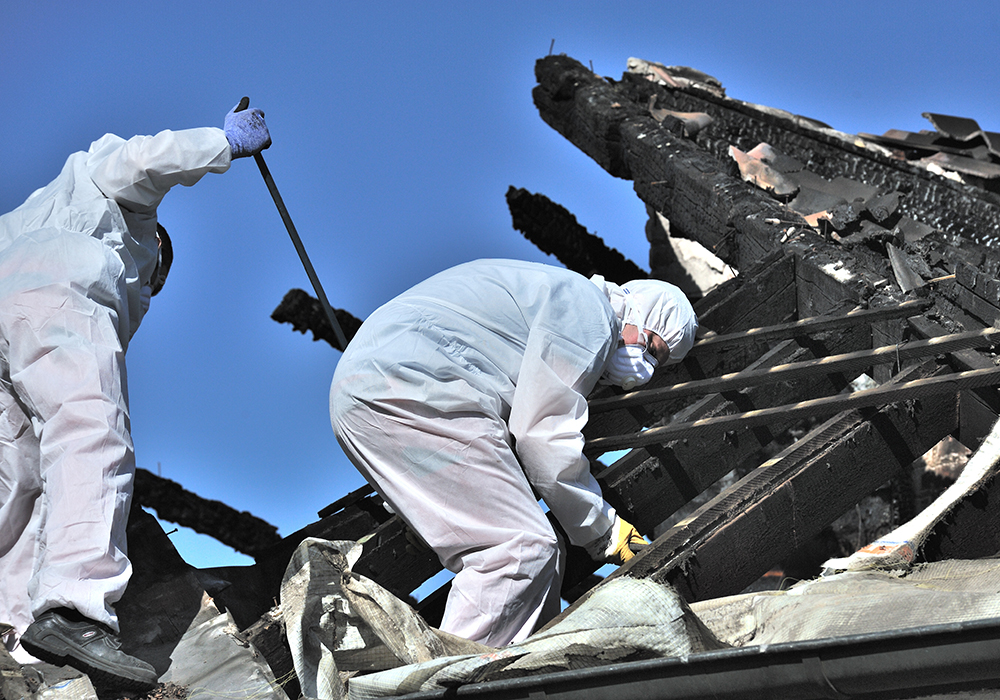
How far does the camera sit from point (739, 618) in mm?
2406

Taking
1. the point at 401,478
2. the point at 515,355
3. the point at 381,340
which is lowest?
the point at 401,478

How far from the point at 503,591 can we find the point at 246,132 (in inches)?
98.1

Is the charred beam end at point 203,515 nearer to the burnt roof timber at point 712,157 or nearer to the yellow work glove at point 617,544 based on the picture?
the burnt roof timber at point 712,157

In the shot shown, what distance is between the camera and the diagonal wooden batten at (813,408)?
3.06m

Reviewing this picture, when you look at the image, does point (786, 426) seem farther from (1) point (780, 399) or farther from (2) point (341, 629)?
(2) point (341, 629)

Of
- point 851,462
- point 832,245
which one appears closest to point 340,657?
point 851,462

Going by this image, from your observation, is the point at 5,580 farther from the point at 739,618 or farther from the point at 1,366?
the point at 739,618

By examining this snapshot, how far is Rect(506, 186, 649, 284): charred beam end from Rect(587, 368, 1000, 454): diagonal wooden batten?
13.7 feet

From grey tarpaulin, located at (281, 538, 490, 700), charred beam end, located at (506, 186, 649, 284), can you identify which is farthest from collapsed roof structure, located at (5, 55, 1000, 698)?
charred beam end, located at (506, 186, 649, 284)

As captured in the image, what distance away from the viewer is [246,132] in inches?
159

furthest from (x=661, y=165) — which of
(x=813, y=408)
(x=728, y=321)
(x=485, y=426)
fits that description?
(x=485, y=426)

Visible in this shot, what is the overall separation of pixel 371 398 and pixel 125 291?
1029 mm

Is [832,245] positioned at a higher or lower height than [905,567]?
higher

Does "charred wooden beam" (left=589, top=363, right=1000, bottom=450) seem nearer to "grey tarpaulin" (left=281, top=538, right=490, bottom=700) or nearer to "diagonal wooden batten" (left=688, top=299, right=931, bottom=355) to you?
"diagonal wooden batten" (left=688, top=299, right=931, bottom=355)
